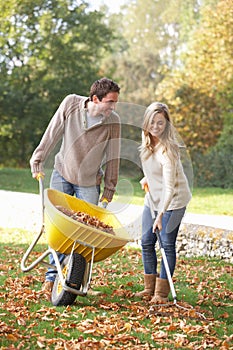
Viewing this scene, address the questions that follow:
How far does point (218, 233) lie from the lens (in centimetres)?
706

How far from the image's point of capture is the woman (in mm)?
4457

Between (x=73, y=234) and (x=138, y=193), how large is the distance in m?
2.07

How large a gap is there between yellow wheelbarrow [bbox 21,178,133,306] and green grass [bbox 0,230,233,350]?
0.18 m

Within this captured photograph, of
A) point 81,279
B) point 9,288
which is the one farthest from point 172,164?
point 9,288

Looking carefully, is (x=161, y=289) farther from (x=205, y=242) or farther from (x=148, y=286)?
(x=205, y=242)

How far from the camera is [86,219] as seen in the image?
4324mm

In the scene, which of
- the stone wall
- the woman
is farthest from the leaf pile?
the stone wall

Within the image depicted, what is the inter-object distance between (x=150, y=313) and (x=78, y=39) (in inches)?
651

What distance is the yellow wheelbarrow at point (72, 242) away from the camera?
13.5 ft

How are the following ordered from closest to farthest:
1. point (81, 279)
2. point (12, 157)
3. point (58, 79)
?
point (81, 279)
point (58, 79)
point (12, 157)

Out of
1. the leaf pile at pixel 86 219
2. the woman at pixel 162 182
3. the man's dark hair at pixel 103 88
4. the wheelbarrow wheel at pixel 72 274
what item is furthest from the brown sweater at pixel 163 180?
the wheelbarrow wheel at pixel 72 274

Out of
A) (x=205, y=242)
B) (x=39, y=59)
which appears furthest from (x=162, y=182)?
(x=39, y=59)

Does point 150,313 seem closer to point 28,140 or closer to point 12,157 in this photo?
point 28,140

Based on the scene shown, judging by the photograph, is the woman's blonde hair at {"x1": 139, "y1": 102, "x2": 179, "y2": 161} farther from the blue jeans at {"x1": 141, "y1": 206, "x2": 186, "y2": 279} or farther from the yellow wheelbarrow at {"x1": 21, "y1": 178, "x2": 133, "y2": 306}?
the yellow wheelbarrow at {"x1": 21, "y1": 178, "x2": 133, "y2": 306}
